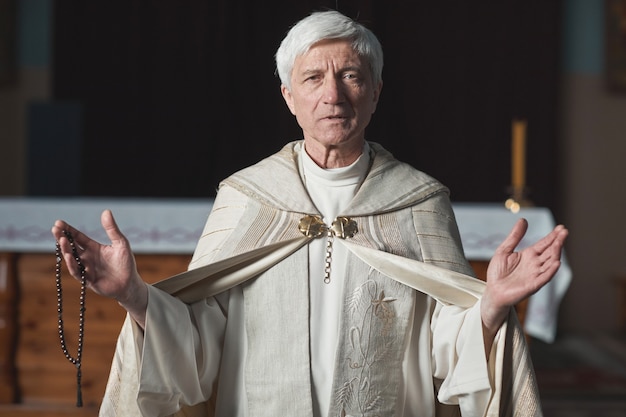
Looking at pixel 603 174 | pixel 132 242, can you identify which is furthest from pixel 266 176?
pixel 603 174

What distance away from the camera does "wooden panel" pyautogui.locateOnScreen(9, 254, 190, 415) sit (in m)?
4.62

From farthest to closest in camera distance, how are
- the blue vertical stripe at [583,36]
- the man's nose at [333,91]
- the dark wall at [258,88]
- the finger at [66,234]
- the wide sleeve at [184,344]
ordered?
the blue vertical stripe at [583,36], the dark wall at [258,88], the man's nose at [333,91], the wide sleeve at [184,344], the finger at [66,234]

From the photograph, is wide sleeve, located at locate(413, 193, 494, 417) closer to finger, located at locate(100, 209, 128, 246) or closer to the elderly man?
the elderly man

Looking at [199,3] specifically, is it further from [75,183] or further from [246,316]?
[246,316]

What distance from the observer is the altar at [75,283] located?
4.52 meters

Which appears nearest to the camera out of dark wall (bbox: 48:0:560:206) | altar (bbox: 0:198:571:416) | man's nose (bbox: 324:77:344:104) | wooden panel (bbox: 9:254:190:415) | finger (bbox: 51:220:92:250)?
finger (bbox: 51:220:92:250)

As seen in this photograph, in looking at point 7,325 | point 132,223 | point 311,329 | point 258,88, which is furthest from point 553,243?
point 258,88

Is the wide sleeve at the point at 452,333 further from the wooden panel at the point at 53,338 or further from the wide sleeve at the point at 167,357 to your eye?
the wooden panel at the point at 53,338

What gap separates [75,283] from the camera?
4.62m

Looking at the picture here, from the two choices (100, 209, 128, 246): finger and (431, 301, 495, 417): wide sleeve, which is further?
(431, 301, 495, 417): wide sleeve

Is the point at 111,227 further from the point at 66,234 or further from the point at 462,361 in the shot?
the point at 462,361

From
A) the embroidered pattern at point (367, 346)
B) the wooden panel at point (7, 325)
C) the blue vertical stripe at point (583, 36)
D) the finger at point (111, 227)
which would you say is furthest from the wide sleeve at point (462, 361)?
the blue vertical stripe at point (583, 36)

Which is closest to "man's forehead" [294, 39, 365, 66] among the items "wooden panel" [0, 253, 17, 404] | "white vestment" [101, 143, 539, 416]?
"white vestment" [101, 143, 539, 416]

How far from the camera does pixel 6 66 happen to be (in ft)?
27.5
